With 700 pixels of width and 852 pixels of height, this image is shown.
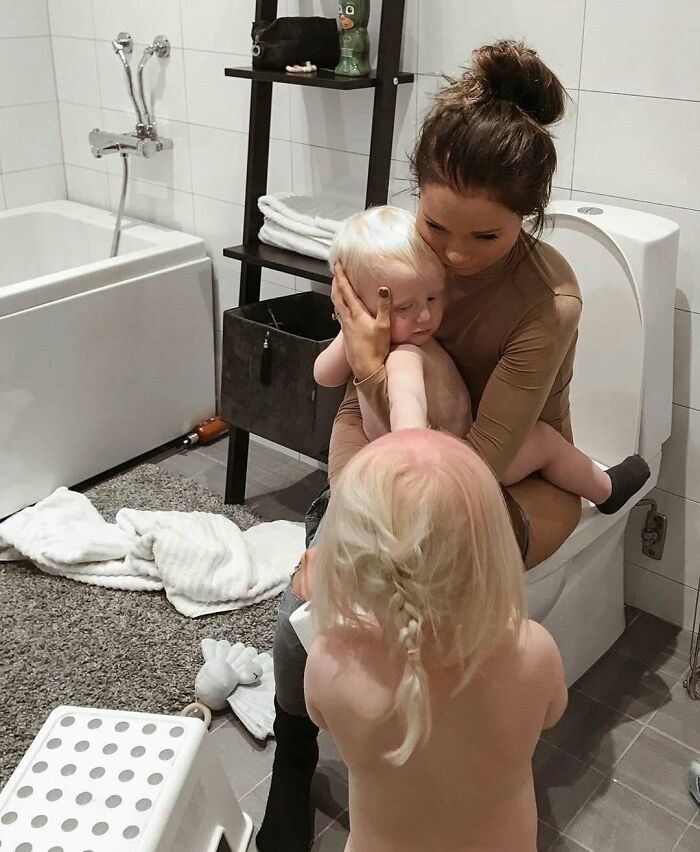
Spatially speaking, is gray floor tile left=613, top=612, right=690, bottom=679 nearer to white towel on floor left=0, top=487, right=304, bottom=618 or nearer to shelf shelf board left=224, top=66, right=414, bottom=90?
white towel on floor left=0, top=487, right=304, bottom=618

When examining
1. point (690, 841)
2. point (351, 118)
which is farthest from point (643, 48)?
point (690, 841)

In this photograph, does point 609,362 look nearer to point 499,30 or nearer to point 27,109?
point 499,30

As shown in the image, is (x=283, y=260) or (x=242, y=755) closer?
(x=242, y=755)

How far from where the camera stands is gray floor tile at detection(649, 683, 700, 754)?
65.5 inches

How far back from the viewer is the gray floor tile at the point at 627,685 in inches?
68.2

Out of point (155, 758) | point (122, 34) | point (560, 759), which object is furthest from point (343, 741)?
point (122, 34)

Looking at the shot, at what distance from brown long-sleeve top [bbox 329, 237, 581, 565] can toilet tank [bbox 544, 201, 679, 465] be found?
0.94 feet

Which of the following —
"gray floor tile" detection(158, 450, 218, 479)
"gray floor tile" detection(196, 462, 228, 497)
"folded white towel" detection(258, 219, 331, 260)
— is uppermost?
"folded white towel" detection(258, 219, 331, 260)

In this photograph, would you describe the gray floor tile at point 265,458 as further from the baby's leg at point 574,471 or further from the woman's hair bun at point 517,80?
the woman's hair bun at point 517,80

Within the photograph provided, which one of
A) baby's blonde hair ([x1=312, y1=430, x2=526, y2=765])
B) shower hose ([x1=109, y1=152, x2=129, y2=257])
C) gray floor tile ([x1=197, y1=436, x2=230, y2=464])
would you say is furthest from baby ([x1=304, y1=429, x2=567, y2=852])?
shower hose ([x1=109, y1=152, x2=129, y2=257])

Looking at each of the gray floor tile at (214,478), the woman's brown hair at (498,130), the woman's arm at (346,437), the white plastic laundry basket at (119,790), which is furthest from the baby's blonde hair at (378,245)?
the gray floor tile at (214,478)

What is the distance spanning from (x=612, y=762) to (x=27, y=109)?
7.72 feet

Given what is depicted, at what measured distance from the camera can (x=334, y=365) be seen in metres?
1.38

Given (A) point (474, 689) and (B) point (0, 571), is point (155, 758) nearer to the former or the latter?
(A) point (474, 689)
